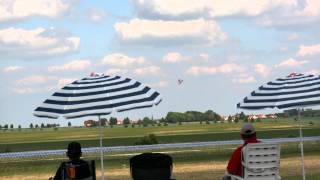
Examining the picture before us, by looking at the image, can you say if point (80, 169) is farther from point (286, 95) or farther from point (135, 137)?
point (135, 137)

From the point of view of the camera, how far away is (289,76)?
431 inches

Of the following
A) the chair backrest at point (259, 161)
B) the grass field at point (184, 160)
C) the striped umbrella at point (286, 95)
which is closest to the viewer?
the chair backrest at point (259, 161)

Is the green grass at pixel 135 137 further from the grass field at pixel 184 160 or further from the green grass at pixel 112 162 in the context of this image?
the green grass at pixel 112 162

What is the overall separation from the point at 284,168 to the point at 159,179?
15739mm

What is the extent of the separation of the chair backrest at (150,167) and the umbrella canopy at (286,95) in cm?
307

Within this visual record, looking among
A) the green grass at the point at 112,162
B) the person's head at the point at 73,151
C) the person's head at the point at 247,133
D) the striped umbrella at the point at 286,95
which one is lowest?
the green grass at the point at 112,162

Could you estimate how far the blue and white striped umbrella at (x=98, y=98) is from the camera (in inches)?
361

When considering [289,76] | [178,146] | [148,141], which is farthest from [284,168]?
[148,141]

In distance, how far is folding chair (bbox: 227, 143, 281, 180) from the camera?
24.3 ft

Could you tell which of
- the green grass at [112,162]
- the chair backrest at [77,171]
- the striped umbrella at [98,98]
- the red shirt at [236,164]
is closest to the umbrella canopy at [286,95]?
the striped umbrella at [98,98]

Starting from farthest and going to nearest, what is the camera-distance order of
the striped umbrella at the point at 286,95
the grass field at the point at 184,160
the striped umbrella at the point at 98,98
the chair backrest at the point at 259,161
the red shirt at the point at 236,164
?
the grass field at the point at 184,160 → the striped umbrella at the point at 286,95 → the striped umbrella at the point at 98,98 → the red shirt at the point at 236,164 → the chair backrest at the point at 259,161

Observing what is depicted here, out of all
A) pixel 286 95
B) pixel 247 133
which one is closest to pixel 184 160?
pixel 286 95

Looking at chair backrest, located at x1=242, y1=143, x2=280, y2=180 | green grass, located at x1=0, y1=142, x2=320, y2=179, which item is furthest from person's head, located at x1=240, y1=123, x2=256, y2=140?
green grass, located at x1=0, y1=142, x2=320, y2=179

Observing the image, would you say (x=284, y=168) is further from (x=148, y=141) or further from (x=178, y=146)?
(x=148, y=141)
